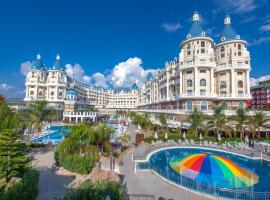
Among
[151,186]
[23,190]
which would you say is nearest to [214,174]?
[151,186]

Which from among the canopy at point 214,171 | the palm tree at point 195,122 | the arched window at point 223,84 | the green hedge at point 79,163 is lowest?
the canopy at point 214,171

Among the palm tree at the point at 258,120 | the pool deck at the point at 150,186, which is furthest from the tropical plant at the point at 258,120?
the pool deck at the point at 150,186

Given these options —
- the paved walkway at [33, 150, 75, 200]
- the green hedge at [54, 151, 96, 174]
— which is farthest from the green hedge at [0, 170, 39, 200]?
the green hedge at [54, 151, 96, 174]

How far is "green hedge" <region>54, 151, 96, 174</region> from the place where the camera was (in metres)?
14.1

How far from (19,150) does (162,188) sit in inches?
374

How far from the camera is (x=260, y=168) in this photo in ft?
61.1

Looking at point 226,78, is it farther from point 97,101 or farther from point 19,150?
point 97,101

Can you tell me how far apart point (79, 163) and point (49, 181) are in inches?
90.4

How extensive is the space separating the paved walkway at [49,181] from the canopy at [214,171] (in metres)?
10.2

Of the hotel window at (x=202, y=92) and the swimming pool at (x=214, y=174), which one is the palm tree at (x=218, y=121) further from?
the hotel window at (x=202, y=92)

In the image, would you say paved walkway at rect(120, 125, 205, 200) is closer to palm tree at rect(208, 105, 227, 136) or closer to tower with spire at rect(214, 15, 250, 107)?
palm tree at rect(208, 105, 227, 136)

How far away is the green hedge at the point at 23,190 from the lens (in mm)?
7590

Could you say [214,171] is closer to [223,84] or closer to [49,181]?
[49,181]

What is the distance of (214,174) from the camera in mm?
16672
